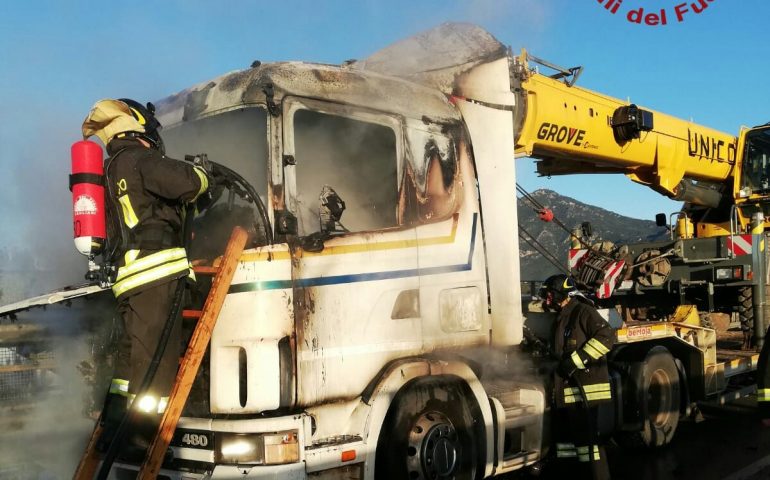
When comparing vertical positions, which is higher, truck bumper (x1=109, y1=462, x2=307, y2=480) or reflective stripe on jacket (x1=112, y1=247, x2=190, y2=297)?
reflective stripe on jacket (x1=112, y1=247, x2=190, y2=297)

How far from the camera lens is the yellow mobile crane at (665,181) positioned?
20.0ft

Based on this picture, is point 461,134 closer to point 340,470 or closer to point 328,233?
point 328,233

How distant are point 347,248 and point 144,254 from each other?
1.10 meters

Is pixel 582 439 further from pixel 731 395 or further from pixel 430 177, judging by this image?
pixel 731 395

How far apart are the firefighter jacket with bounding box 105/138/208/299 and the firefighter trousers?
317 cm

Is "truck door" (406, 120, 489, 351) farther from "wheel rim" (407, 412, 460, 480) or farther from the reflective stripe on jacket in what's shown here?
the reflective stripe on jacket

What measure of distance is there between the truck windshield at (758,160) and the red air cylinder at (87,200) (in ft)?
26.7

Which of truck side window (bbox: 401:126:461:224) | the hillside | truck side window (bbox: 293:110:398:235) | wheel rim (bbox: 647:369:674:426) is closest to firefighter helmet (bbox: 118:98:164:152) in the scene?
truck side window (bbox: 293:110:398:235)

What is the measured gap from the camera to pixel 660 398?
21.6ft

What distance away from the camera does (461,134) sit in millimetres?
4832

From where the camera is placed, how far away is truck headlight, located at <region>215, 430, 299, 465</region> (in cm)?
354

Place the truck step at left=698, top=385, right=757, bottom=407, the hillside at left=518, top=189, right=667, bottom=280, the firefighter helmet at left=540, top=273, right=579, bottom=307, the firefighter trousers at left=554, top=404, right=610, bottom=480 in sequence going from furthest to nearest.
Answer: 1. the hillside at left=518, top=189, right=667, bottom=280
2. the truck step at left=698, top=385, right=757, bottom=407
3. the firefighter helmet at left=540, top=273, right=579, bottom=307
4. the firefighter trousers at left=554, top=404, right=610, bottom=480

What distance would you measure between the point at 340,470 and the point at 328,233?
4.26ft

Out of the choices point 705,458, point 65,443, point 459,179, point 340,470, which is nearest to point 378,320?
point 340,470
